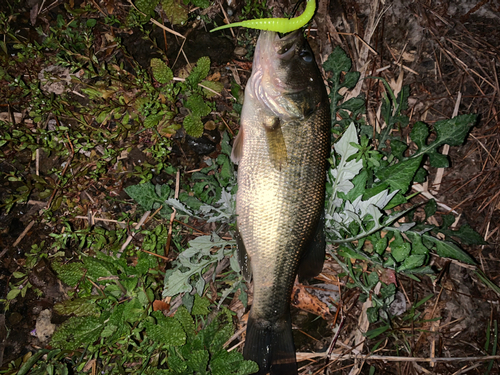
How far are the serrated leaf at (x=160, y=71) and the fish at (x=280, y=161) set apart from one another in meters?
1.00

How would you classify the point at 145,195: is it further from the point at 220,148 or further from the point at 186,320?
the point at 186,320

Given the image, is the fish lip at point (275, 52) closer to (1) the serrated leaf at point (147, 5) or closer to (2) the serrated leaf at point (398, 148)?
(2) the serrated leaf at point (398, 148)

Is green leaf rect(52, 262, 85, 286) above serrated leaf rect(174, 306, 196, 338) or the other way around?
above

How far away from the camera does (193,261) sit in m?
2.80

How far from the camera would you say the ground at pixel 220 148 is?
2.98 m

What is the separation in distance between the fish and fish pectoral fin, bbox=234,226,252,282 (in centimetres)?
4

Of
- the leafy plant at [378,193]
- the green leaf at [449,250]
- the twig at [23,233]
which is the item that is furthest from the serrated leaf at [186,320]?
the green leaf at [449,250]

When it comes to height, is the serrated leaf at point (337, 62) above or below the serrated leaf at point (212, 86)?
above

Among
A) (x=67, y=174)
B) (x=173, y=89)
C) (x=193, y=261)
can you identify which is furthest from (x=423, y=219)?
(x=67, y=174)

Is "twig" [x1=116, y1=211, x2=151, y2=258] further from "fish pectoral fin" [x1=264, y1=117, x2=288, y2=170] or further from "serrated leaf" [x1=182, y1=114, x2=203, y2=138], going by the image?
"fish pectoral fin" [x1=264, y1=117, x2=288, y2=170]

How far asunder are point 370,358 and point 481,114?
2.64m

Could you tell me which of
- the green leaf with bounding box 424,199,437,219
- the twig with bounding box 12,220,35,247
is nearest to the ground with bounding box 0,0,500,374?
the twig with bounding box 12,220,35,247

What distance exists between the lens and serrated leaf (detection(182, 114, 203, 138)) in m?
2.97

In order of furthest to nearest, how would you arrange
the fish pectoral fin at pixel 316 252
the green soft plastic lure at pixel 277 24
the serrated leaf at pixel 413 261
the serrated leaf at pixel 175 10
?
the serrated leaf at pixel 175 10, the fish pectoral fin at pixel 316 252, the serrated leaf at pixel 413 261, the green soft plastic lure at pixel 277 24
